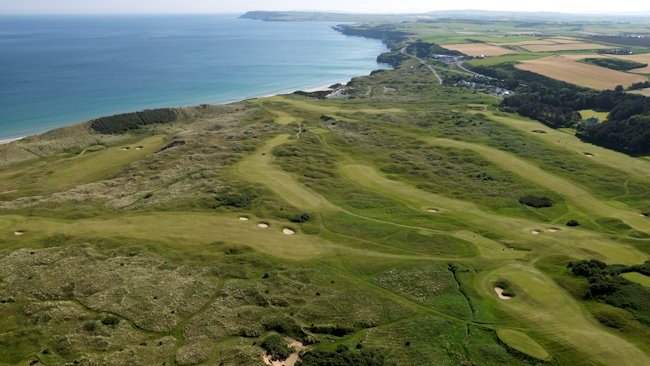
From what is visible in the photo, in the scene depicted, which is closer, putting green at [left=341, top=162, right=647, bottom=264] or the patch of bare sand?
the patch of bare sand

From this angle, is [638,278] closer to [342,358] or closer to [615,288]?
[615,288]

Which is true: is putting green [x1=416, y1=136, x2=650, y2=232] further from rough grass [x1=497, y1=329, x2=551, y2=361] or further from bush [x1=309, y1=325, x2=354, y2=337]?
bush [x1=309, y1=325, x2=354, y2=337]

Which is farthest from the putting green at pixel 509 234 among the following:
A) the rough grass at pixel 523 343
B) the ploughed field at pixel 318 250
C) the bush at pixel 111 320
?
the bush at pixel 111 320

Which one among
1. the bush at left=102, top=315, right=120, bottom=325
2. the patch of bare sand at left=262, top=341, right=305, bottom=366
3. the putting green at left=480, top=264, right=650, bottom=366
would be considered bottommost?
the patch of bare sand at left=262, top=341, right=305, bottom=366

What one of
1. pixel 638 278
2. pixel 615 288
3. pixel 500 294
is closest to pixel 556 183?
pixel 638 278

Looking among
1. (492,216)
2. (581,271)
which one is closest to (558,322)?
(581,271)

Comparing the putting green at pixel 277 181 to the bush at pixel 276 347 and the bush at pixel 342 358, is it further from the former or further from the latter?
the bush at pixel 342 358

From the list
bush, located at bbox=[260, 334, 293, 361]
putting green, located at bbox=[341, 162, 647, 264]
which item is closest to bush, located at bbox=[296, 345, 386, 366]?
bush, located at bbox=[260, 334, 293, 361]
